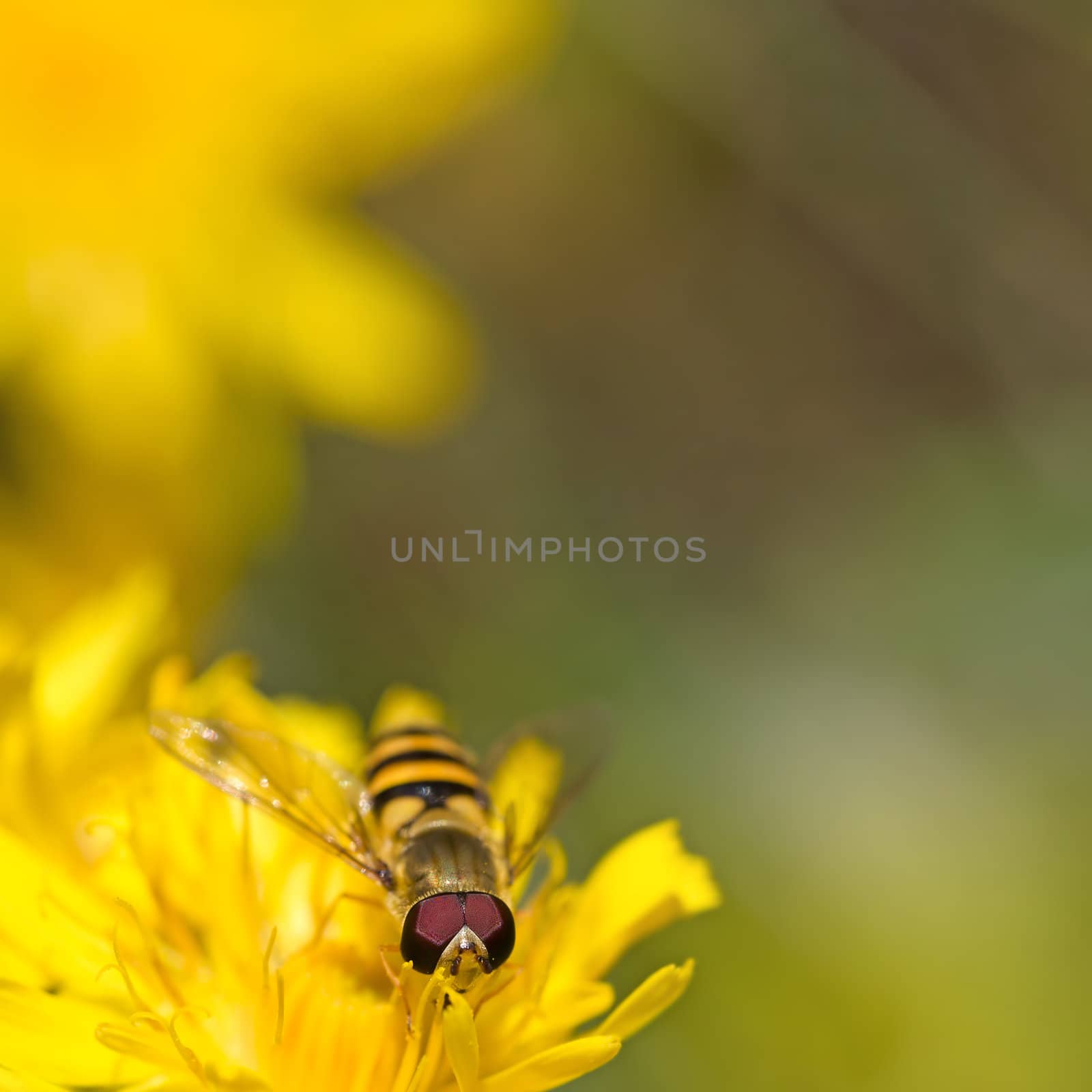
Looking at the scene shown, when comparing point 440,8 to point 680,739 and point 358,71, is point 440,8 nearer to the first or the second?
point 358,71

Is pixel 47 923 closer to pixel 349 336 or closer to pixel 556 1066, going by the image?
pixel 556 1066

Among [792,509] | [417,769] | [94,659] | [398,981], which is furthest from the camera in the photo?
[792,509]

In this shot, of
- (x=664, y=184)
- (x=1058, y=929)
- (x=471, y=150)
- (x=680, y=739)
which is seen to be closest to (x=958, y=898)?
(x=1058, y=929)

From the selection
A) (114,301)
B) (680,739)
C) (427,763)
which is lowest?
(427,763)

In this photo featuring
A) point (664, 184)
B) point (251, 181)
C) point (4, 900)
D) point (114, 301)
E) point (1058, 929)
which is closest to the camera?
point (4, 900)

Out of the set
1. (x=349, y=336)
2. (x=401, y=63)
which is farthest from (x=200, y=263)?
(x=401, y=63)

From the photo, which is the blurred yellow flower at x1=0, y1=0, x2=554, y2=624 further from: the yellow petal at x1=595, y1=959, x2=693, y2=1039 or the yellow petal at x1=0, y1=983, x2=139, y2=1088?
the yellow petal at x1=595, y1=959, x2=693, y2=1039
